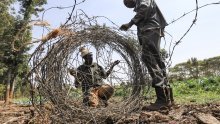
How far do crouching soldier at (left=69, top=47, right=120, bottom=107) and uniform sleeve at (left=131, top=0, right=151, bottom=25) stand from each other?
83 cm


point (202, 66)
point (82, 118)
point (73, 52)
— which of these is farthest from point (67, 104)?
point (202, 66)

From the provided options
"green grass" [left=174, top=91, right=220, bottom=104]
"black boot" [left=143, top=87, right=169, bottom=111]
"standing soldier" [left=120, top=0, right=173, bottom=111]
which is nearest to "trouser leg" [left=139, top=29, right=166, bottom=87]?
"standing soldier" [left=120, top=0, right=173, bottom=111]

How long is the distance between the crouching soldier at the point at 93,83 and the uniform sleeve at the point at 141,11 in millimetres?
827

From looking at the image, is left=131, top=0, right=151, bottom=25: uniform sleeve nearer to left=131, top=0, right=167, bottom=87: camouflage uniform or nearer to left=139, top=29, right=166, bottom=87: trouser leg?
left=131, top=0, right=167, bottom=87: camouflage uniform

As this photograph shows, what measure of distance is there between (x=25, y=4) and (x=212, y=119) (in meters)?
25.0

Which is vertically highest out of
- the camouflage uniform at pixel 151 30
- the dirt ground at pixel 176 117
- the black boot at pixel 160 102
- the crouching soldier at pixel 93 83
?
the camouflage uniform at pixel 151 30

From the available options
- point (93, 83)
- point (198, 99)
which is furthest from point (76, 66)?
point (198, 99)

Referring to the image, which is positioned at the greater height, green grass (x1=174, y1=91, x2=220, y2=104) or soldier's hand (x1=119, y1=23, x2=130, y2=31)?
soldier's hand (x1=119, y1=23, x2=130, y2=31)

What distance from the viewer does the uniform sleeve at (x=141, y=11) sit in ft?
17.9

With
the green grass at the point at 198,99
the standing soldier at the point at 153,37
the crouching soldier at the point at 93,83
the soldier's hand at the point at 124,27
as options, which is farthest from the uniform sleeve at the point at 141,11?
the green grass at the point at 198,99

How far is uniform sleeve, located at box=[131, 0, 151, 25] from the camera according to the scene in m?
5.47

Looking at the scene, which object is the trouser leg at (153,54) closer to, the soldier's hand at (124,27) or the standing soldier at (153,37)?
the standing soldier at (153,37)

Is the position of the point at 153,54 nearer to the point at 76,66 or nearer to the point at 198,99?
the point at 76,66

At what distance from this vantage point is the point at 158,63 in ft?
17.9
